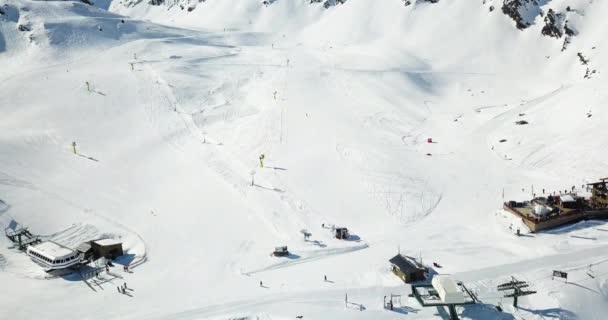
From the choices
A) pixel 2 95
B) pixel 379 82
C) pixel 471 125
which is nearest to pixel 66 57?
pixel 2 95

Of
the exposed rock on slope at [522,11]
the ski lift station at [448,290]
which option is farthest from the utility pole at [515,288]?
the exposed rock on slope at [522,11]

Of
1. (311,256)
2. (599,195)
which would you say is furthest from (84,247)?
(599,195)

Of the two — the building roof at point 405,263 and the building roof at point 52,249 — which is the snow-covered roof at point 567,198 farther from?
the building roof at point 52,249

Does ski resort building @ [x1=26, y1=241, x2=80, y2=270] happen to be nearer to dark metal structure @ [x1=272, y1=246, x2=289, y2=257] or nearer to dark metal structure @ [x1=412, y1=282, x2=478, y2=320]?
dark metal structure @ [x1=272, y1=246, x2=289, y2=257]

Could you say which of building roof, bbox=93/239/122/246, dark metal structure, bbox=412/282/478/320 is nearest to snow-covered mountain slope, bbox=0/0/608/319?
dark metal structure, bbox=412/282/478/320

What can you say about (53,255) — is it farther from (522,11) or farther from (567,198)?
→ (522,11)

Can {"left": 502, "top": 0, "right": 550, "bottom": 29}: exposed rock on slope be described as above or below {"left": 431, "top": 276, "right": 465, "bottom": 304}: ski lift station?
above

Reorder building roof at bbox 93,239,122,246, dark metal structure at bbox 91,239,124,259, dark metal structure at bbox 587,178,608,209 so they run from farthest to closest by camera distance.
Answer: dark metal structure at bbox 587,178,608,209 → building roof at bbox 93,239,122,246 → dark metal structure at bbox 91,239,124,259

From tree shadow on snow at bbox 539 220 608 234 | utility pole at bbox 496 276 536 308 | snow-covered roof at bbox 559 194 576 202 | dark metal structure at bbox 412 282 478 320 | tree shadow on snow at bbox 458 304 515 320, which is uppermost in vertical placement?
snow-covered roof at bbox 559 194 576 202

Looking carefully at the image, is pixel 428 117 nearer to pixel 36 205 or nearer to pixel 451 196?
pixel 451 196
